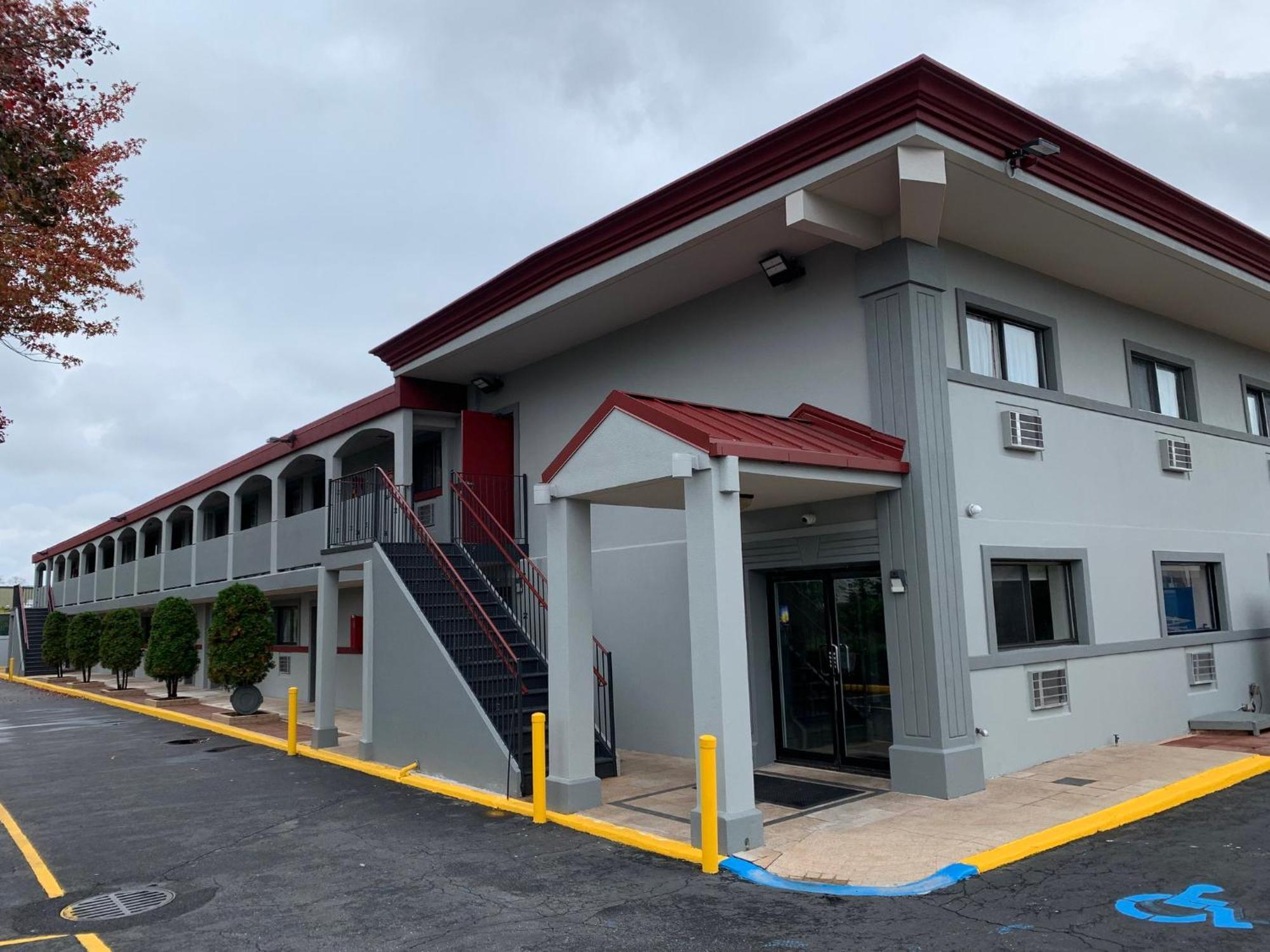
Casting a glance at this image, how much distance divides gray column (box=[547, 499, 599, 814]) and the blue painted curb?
2.39 m

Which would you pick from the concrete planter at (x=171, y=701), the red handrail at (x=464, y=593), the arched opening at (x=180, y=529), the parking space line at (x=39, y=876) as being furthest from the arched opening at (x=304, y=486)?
the parking space line at (x=39, y=876)

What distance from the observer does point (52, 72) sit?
9.22 metres

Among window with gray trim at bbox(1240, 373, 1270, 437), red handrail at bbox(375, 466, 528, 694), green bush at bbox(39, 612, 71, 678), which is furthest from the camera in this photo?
green bush at bbox(39, 612, 71, 678)

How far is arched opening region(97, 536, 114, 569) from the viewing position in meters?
35.9

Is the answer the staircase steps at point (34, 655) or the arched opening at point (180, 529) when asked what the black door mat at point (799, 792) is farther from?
the staircase steps at point (34, 655)

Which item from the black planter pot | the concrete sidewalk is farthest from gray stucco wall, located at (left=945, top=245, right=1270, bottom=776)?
the black planter pot

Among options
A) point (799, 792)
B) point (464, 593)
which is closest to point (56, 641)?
point (464, 593)

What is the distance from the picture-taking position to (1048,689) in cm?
1035

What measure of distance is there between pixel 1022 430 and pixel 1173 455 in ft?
13.0

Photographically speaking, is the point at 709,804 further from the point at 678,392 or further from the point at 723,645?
the point at 678,392

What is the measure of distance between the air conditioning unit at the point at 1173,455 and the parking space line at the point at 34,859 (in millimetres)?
13346

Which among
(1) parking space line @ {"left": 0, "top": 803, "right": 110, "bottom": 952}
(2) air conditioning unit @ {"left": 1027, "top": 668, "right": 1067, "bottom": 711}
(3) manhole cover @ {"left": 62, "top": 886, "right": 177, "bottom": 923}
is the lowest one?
(3) manhole cover @ {"left": 62, "top": 886, "right": 177, "bottom": 923}

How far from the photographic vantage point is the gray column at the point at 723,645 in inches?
284

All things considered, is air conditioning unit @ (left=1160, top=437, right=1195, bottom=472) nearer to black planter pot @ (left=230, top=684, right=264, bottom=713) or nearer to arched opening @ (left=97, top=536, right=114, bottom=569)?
black planter pot @ (left=230, top=684, right=264, bottom=713)
